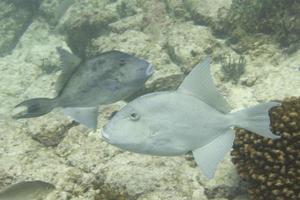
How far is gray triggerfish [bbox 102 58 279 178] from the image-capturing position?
291 cm

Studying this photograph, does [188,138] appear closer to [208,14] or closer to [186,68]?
[186,68]

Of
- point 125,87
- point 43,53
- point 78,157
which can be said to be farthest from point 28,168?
point 43,53

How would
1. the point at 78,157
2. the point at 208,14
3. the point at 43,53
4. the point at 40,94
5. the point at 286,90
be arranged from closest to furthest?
the point at 78,157 < the point at 286,90 < the point at 208,14 < the point at 40,94 < the point at 43,53

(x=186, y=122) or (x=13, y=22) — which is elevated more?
(x=186, y=122)

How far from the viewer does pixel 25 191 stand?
3404 millimetres

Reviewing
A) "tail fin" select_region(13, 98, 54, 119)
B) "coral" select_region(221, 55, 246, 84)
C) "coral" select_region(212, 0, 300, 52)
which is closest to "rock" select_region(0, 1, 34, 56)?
"coral" select_region(212, 0, 300, 52)

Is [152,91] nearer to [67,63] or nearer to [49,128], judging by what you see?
[49,128]

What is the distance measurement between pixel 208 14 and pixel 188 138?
5.73 m

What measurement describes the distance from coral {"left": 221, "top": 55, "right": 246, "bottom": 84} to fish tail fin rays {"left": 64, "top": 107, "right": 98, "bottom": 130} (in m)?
4.05

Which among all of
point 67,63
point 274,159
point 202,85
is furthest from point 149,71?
point 274,159

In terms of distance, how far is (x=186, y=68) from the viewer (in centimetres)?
730

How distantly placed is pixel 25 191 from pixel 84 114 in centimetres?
89

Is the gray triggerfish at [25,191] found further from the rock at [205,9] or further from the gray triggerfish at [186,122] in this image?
the rock at [205,9]

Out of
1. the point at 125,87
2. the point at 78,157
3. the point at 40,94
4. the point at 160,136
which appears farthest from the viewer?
the point at 40,94
